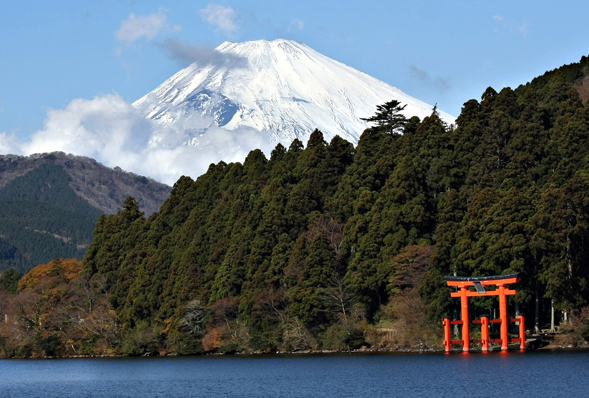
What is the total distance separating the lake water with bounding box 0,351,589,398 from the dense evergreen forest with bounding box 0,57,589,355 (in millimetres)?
4109

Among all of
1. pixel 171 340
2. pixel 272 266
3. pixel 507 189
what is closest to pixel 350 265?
pixel 272 266

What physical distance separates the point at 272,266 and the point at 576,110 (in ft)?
60.2

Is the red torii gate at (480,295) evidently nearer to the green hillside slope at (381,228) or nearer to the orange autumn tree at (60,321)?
the green hillside slope at (381,228)

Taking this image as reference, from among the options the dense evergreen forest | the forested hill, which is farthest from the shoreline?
the forested hill

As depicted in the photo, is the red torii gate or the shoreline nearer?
the shoreline

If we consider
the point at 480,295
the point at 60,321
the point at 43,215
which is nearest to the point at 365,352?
the point at 480,295

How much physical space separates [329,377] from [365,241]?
15.8 m

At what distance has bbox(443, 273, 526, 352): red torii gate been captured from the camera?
1581 inches

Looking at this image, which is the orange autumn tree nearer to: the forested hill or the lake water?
the lake water

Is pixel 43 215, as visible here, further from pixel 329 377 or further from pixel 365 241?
pixel 329 377

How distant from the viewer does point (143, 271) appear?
5981 centimetres

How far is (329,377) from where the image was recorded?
33.6m

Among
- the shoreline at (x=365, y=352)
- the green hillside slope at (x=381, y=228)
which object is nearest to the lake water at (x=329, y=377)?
the shoreline at (x=365, y=352)

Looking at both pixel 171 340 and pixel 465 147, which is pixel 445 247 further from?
pixel 171 340
